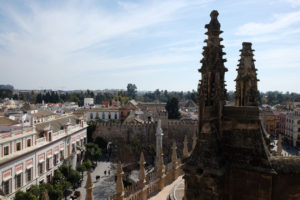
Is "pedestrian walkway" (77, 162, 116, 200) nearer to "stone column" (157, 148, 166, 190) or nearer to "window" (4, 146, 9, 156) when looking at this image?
"window" (4, 146, 9, 156)

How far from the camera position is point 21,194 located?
17.3 meters

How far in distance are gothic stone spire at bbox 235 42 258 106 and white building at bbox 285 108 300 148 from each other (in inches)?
1522

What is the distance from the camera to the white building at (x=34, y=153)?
61.5 feet

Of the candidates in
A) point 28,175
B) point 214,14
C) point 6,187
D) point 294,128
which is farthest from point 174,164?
point 294,128

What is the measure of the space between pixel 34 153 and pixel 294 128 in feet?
125

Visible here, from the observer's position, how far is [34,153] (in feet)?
72.2

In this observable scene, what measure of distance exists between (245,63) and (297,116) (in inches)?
1540

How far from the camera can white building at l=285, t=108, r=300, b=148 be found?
4075 centimetres

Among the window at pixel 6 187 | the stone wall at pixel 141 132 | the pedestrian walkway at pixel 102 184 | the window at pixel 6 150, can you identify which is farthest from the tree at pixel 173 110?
the window at pixel 6 187

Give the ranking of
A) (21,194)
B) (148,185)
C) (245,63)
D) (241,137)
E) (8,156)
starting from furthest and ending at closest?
1. (8,156)
2. (21,194)
3. (148,185)
4. (245,63)
5. (241,137)

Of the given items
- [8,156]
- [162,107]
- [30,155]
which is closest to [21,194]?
[8,156]

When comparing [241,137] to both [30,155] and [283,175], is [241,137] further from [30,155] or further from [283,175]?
[30,155]

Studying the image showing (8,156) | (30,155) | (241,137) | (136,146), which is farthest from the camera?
(136,146)

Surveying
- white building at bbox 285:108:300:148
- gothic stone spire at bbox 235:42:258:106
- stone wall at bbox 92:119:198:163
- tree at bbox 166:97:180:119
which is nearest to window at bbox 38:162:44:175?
stone wall at bbox 92:119:198:163
